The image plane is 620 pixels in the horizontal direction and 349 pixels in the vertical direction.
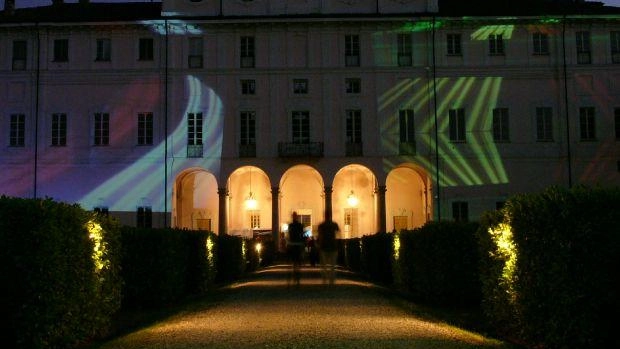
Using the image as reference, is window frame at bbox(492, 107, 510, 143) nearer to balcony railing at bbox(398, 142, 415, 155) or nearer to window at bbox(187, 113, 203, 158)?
balcony railing at bbox(398, 142, 415, 155)

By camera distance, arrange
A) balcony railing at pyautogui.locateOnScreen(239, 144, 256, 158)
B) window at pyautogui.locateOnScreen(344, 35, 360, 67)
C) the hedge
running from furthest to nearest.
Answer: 1. window at pyautogui.locateOnScreen(344, 35, 360, 67)
2. balcony railing at pyautogui.locateOnScreen(239, 144, 256, 158)
3. the hedge

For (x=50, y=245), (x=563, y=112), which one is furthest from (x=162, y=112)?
(x=50, y=245)

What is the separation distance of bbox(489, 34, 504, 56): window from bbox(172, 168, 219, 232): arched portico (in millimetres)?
20403

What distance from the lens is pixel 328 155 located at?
52375 millimetres

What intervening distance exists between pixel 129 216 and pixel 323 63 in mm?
15948

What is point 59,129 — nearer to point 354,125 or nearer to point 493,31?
point 354,125

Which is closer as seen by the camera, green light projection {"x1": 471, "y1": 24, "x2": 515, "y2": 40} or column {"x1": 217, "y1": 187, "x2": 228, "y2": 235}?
column {"x1": 217, "y1": 187, "x2": 228, "y2": 235}

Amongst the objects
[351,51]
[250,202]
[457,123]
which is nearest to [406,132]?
[457,123]

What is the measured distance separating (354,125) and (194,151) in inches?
414

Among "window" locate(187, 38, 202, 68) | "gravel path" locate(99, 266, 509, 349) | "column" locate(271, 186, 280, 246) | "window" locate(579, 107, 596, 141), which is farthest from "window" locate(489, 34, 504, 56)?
"gravel path" locate(99, 266, 509, 349)

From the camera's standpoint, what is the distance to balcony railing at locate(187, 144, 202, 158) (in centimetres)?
5191

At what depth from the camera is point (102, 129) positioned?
173 ft

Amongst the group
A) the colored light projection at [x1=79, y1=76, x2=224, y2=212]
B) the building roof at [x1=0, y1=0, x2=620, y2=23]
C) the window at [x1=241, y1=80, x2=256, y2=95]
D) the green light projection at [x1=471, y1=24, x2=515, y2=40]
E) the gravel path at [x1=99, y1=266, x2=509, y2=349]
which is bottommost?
the gravel path at [x1=99, y1=266, x2=509, y2=349]

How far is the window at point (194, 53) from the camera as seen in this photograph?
5262cm
